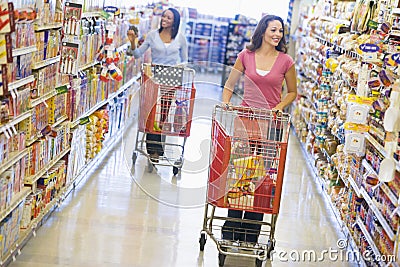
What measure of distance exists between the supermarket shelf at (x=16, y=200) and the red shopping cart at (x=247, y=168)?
1.21 meters

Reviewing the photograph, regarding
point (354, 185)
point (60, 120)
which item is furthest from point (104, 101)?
point (354, 185)

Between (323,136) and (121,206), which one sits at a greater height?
(323,136)

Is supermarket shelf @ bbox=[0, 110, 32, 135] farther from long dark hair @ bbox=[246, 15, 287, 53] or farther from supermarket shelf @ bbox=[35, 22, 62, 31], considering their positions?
long dark hair @ bbox=[246, 15, 287, 53]

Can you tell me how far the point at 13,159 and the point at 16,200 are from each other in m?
0.28

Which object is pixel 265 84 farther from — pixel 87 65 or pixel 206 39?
pixel 206 39

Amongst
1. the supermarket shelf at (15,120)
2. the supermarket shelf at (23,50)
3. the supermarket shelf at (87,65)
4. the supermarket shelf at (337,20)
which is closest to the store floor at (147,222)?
the supermarket shelf at (15,120)

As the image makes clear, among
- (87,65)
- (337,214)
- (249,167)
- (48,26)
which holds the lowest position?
(337,214)

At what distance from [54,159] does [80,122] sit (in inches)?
32.7

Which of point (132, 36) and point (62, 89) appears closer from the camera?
point (62, 89)

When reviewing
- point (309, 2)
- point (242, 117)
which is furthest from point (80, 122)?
point (309, 2)

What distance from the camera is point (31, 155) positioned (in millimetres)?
4582

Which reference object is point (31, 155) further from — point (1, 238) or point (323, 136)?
point (323, 136)

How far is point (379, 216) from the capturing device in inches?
172

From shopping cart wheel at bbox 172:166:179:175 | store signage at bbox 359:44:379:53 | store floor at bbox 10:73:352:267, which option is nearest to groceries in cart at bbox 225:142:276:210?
store floor at bbox 10:73:352:267
